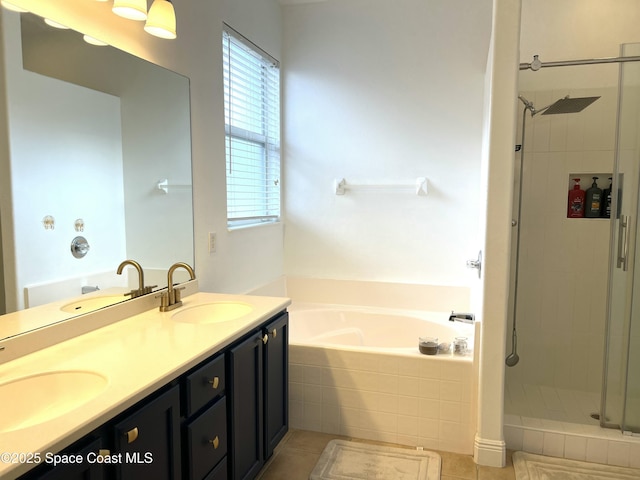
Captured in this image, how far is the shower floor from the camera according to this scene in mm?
2539

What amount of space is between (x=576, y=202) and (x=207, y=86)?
236 cm

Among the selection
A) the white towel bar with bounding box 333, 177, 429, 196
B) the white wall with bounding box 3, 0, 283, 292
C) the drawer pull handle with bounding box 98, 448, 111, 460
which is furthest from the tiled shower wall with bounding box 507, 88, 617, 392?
the drawer pull handle with bounding box 98, 448, 111, 460

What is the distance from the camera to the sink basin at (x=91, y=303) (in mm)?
1688

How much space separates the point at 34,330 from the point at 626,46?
115 inches

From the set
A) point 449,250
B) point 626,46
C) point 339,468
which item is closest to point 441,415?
point 339,468

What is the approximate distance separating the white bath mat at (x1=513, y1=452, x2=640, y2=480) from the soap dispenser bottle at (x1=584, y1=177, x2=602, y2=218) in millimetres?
1458

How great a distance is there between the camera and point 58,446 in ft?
3.20

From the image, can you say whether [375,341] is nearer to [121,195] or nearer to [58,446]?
[121,195]

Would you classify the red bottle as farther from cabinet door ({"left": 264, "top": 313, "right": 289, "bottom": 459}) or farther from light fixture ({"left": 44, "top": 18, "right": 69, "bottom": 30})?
light fixture ({"left": 44, "top": 18, "right": 69, "bottom": 30})

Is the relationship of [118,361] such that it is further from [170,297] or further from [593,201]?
[593,201]

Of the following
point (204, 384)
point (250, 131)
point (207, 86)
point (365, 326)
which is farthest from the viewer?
point (365, 326)

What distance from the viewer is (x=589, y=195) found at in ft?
9.43

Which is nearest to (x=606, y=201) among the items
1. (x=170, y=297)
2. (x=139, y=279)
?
(x=170, y=297)

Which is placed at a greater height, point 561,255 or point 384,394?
point 561,255
